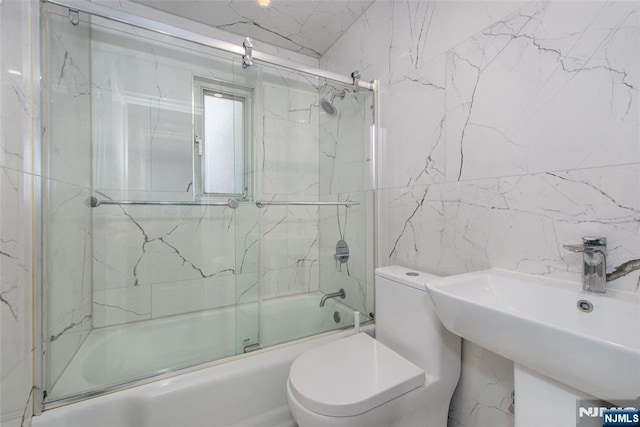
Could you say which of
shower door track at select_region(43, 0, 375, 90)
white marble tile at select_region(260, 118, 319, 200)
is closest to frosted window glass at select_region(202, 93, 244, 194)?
white marble tile at select_region(260, 118, 319, 200)

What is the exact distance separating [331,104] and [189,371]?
66.1 inches

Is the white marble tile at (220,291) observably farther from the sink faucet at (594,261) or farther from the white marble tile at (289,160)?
the sink faucet at (594,261)

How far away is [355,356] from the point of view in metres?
1.12

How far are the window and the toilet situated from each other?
96 cm

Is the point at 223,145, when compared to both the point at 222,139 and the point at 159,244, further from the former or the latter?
the point at 159,244

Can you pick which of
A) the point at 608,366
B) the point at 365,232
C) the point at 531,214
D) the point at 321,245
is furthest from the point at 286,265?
the point at 608,366

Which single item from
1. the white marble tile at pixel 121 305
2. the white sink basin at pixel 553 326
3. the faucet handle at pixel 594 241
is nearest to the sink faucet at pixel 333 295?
the white sink basin at pixel 553 326

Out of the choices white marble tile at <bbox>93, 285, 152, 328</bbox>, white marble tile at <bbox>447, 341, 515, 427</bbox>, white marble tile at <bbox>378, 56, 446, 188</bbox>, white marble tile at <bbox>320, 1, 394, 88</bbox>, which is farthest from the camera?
white marble tile at <bbox>320, 1, 394, 88</bbox>

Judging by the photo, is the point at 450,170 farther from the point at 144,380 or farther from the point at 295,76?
the point at 144,380

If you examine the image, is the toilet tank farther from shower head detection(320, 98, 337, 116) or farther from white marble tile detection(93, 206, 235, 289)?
shower head detection(320, 98, 337, 116)

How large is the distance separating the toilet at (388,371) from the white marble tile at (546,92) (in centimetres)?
60

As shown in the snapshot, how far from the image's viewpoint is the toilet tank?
1.06 meters

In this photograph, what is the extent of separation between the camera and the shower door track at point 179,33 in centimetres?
107

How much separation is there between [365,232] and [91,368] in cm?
153
